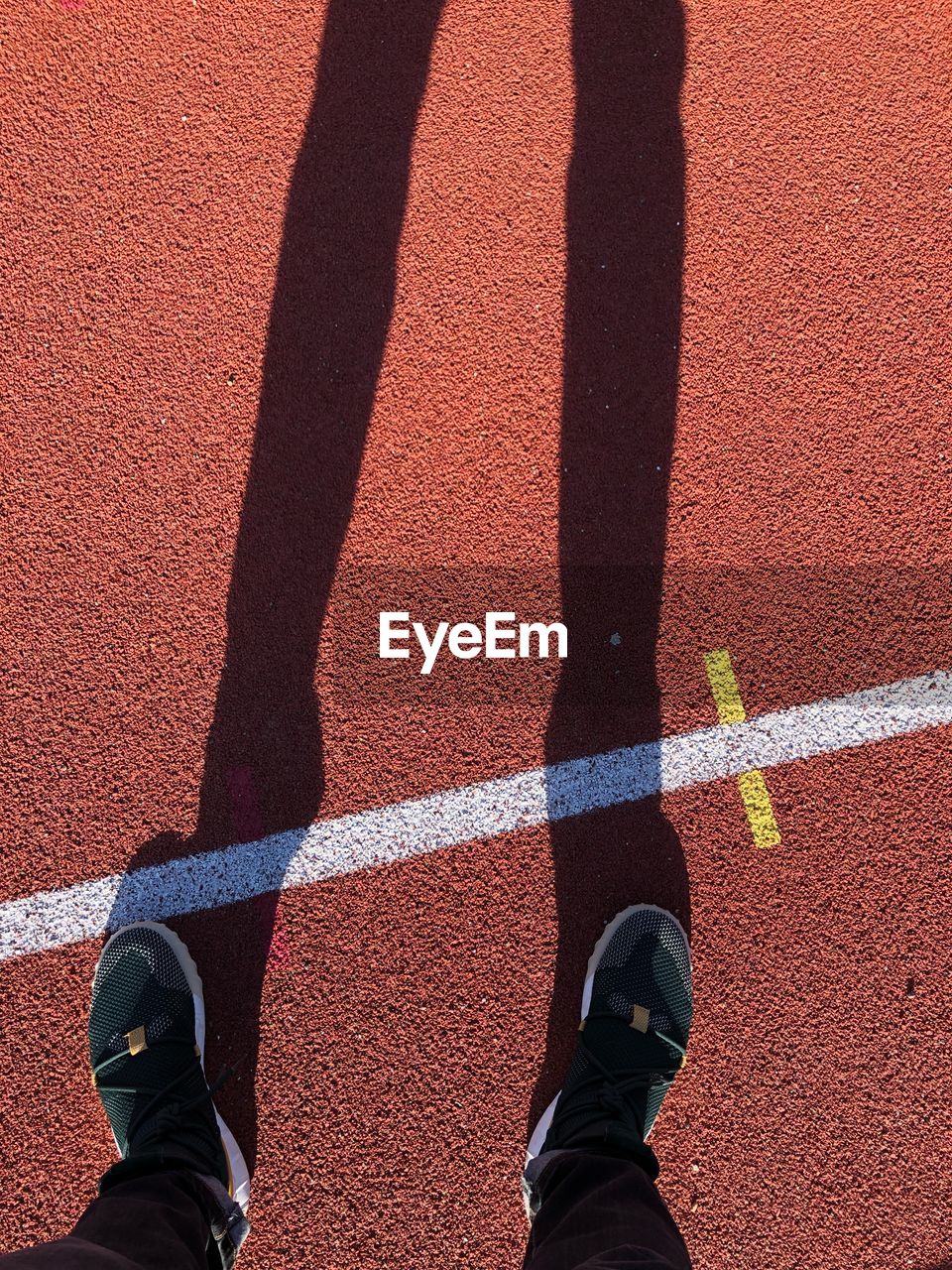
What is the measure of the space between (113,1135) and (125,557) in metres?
1.87

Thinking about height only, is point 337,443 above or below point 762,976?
above

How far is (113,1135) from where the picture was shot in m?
2.50

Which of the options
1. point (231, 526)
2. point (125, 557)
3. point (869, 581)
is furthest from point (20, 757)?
point (869, 581)

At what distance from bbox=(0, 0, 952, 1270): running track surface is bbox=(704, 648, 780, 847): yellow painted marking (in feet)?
0.15

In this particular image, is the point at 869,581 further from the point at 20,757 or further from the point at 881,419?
the point at 20,757

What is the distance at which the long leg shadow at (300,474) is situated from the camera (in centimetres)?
257

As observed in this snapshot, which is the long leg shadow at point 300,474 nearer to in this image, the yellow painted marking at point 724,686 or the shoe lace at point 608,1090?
the shoe lace at point 608,1090

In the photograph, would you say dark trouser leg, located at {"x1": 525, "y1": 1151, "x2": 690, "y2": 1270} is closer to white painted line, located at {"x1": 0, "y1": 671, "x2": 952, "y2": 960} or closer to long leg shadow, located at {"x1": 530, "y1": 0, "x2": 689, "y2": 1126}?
long leg shadow, located at {"x1": 530, "y1": 0, "x2": 689, "y2": 1126}

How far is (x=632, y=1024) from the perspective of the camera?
2514 mm

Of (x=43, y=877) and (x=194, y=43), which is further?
(x=194, y=43)

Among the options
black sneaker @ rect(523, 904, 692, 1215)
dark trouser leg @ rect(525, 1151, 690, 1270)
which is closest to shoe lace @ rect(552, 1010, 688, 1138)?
black sneaker @ rect(523, 904, 692, 1215)

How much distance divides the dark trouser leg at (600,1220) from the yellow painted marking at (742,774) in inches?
42.8

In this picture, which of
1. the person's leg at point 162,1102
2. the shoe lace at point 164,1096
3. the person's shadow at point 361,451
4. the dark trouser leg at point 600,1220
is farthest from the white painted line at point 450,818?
the dark trouser leg at point 600,1220

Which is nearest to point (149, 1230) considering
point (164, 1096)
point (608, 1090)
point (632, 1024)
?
point (164, 1096)
